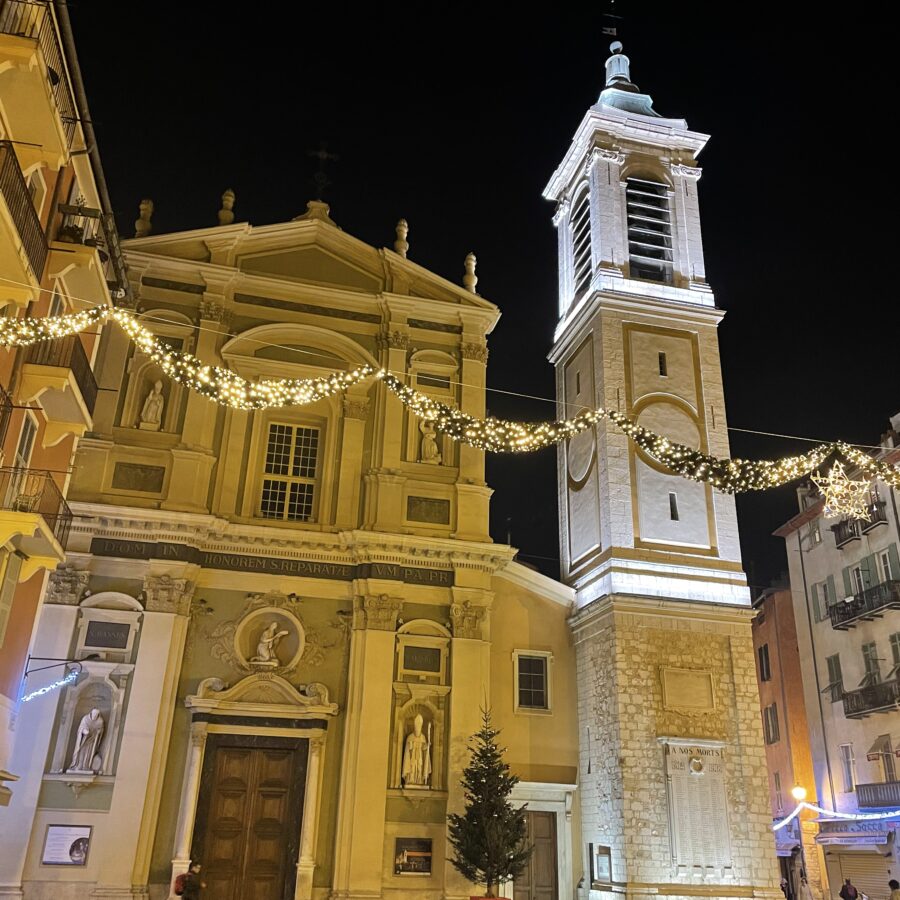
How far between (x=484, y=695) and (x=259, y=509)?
5.62 metres

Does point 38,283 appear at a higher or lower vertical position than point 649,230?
lower

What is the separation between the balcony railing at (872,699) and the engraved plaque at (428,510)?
13.0 metres

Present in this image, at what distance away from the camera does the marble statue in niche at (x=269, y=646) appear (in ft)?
52.1

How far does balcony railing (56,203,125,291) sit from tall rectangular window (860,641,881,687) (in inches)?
Result: 820

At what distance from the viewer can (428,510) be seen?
17.8 meters

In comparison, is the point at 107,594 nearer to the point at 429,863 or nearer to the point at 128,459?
the point at 128,459

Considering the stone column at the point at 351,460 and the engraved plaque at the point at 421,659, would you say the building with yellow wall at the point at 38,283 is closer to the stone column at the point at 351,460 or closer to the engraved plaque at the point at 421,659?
the stone column at the point at 351,460

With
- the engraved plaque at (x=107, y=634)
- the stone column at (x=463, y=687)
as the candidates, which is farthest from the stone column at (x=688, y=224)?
the engraved plaque at (x=107, y=634)

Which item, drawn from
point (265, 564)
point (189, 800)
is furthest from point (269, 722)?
point (265, 564)

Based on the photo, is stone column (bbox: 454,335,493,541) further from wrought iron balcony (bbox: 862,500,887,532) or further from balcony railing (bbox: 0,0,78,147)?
wrought iron balcony (bbox: 862,500,887,532)

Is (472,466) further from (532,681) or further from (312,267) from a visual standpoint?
(312,267)

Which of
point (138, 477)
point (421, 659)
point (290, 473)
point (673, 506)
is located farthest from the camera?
point (673, 506)

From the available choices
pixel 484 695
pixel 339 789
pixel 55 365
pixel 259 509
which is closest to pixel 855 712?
pixel 484 695

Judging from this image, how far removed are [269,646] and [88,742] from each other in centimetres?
327
